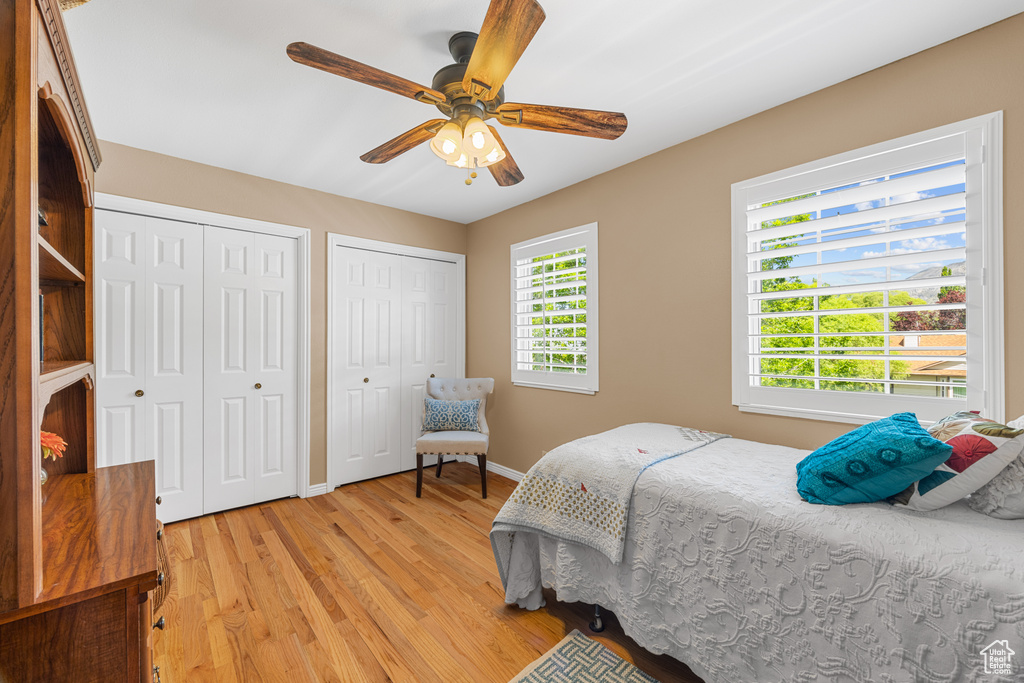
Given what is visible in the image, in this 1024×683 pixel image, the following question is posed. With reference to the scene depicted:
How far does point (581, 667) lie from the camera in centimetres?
163

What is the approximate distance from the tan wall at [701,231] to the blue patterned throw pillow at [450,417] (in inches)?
16.4

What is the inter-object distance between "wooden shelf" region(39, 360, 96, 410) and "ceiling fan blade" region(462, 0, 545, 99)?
138 cm

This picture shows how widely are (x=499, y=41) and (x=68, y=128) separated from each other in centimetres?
123

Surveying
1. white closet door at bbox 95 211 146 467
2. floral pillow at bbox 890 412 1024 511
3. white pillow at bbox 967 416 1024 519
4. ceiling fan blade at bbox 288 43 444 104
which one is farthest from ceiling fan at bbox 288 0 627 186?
white closet door at bbox 95 211 146 467

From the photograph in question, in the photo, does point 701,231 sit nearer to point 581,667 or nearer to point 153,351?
point 581,667

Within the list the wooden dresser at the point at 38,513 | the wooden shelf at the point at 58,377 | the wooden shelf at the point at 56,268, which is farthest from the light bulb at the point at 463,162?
the wooden shelf at the point at 58,377

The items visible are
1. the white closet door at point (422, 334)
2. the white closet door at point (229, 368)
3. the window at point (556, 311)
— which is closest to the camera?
the white closet door at point (229, 368)

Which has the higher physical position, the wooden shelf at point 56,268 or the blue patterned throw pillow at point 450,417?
the wooden shelf at point 56,268

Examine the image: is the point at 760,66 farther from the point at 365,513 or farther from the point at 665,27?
the point at 365,513

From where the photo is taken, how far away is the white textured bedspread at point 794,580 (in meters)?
1.03

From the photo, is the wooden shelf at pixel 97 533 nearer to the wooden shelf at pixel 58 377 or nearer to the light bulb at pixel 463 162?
the wooden shelf at pixel 58 377

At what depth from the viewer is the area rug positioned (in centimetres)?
158

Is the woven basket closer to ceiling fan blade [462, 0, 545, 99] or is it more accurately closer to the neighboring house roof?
ceiling fan blade [462, 0, 545, 99]

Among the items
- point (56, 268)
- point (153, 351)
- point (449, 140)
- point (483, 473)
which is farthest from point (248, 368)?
point (449, 140)
